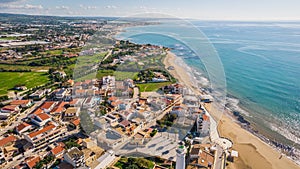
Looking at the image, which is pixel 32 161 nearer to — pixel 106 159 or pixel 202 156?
pixel 106 159

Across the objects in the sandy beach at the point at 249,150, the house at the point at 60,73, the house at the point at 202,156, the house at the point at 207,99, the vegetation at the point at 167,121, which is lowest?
the sandy beach at the point at 249,150

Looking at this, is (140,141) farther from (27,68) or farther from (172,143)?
(27,68)

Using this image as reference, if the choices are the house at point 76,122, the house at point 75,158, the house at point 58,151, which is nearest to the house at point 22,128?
the house at point 76,122

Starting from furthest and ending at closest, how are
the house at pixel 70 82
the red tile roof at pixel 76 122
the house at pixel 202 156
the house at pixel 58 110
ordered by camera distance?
1. the house at pixel 70 82
2. the house at pixel 58 110
3. the red tile roof at pixel 76 122
4. the house at pixel 202 156

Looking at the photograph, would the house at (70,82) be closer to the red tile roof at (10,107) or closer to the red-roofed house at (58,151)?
the red tile roof at (10,107)

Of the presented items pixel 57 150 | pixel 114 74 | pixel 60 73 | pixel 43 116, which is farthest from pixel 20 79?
pixel 57 150

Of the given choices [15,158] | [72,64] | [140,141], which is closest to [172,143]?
[140,141]

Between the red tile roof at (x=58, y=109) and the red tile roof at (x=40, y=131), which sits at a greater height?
the red tile roof at (x=40, y=131)

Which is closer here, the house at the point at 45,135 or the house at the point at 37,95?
the house at the point at 45,135
